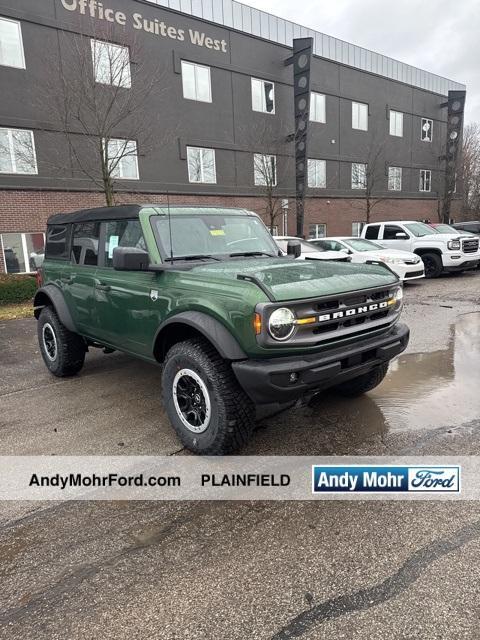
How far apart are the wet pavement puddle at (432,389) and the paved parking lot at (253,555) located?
0.05 meters

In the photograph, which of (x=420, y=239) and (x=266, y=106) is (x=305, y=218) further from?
(x=420, y=239)

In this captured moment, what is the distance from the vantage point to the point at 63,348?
17.6 feet

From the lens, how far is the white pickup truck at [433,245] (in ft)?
44.0

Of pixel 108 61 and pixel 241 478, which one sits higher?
pixel 108 61

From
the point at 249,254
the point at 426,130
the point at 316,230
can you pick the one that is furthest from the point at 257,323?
the point at 426,130

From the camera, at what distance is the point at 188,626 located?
1987 millimetres

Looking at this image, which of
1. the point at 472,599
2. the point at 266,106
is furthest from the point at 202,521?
the point at 266,106

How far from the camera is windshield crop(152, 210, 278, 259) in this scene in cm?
405

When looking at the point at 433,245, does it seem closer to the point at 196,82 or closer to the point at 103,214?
the point at 103,214

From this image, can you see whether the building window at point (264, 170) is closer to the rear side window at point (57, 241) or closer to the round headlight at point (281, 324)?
the rear side window at point (57, 241)

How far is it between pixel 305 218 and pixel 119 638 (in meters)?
22.4

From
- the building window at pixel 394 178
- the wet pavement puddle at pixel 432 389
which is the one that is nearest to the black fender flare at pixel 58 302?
the wet pavement puddle at pixel 432 389

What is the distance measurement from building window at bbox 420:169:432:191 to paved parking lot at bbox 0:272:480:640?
2961 centimetres

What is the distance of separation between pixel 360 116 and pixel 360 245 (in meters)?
15.8
